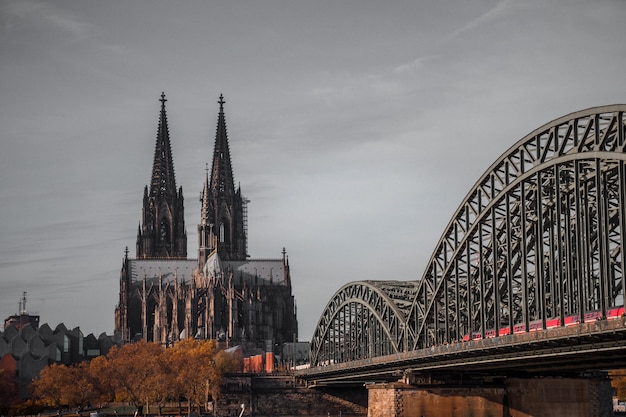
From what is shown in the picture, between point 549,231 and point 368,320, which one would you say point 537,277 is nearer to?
point 549,231

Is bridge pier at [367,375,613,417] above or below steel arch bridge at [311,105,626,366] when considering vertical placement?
below

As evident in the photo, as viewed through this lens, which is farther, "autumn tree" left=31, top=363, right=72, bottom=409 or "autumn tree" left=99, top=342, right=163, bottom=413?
"autumn tree" left=31, top=363, right=72, bottom=409

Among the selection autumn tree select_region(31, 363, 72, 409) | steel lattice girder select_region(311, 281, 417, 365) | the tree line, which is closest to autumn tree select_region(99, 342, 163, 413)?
the tree line

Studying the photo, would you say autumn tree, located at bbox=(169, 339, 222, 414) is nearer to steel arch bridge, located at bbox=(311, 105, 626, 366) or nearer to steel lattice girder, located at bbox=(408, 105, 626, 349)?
steel arch bridge, located at bbox=(311, 105, 626, 366)

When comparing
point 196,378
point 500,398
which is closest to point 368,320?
point 500,398

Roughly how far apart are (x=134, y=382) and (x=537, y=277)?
94.6 m

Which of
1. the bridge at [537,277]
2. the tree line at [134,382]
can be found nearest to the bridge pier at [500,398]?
the bridge at [537,277]

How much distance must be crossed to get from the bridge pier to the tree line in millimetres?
57922

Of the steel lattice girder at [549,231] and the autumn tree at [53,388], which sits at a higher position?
the steel lattice girder at [549,231]

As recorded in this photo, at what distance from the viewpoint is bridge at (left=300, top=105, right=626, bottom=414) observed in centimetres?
6806

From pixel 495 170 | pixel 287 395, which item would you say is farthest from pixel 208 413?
pixel 495 170

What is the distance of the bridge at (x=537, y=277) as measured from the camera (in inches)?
2680

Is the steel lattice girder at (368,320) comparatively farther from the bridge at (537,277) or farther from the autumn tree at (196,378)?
the autumn tree at (196,378)

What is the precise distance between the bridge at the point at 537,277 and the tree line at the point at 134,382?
1671 inches
